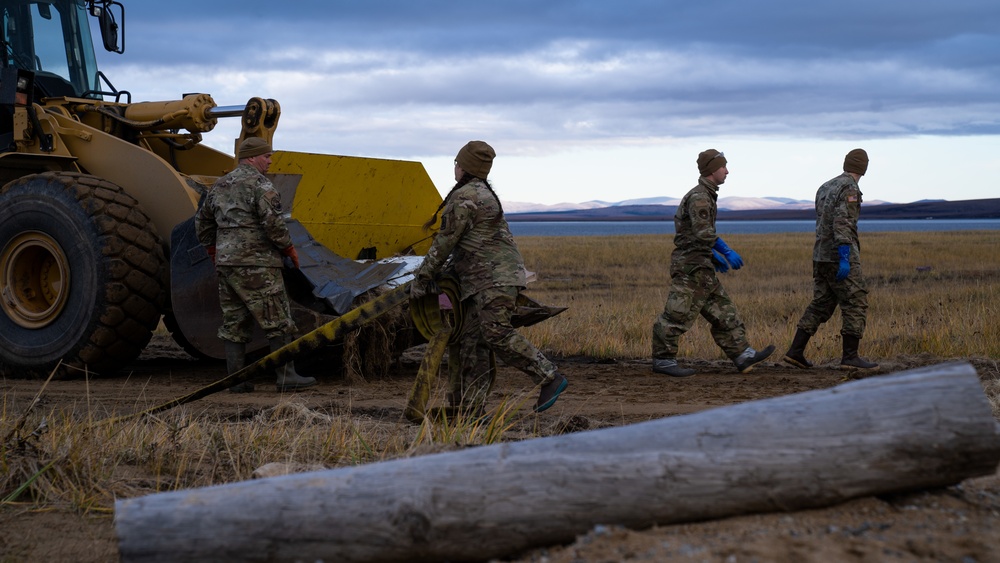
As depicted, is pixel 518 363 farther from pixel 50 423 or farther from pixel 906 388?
pixel 906 388

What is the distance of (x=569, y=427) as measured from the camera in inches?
232

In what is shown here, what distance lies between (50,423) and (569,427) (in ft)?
9.26

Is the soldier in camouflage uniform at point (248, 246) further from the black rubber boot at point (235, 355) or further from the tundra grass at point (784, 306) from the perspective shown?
the tundra grass at point (784, 306)

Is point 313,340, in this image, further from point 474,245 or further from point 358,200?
point 358,200

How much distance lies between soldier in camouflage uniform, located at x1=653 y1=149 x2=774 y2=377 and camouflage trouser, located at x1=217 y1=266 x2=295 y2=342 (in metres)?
2.96

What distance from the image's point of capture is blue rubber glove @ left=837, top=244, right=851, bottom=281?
8344 millimetres

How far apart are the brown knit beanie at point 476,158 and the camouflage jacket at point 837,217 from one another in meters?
3.43

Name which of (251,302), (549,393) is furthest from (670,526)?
(251,302)

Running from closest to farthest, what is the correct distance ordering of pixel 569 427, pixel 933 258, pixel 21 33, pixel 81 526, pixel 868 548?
pixel 868 548
pixel 81 526
pixel 569 427
pixel 21 33
pixel 933 258

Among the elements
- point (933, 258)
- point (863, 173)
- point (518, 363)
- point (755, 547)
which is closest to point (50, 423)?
point (518, 363)

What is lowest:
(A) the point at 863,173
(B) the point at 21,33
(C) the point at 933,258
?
(C) the point at 933,258

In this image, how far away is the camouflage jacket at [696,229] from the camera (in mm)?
8234

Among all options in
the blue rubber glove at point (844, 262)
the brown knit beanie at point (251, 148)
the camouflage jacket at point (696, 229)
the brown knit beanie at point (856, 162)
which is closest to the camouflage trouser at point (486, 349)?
the brown knit beanie at point (251, 148)

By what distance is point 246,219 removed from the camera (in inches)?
281
